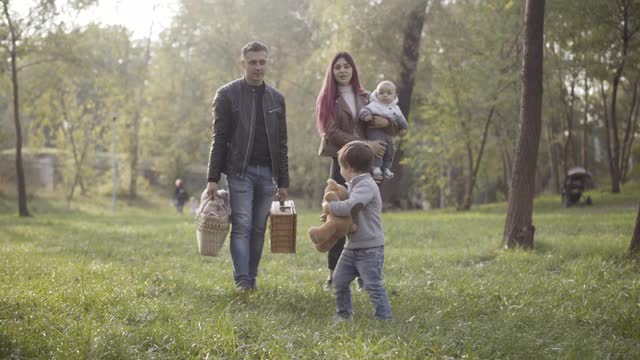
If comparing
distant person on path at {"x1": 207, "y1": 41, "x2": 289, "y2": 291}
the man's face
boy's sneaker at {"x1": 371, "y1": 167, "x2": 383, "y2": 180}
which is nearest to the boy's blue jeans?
boy's sneaker at {"x1": 371, "y1": 167, "x2": 383, "y2": 180}

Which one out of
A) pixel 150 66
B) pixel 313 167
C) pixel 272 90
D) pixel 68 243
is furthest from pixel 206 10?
pixel 272 90

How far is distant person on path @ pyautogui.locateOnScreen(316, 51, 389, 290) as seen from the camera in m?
6.47

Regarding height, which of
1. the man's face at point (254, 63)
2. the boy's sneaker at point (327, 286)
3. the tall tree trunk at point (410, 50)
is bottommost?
the boy's sneaker at point (327, 286)

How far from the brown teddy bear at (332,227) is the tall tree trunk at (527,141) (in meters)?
5.59

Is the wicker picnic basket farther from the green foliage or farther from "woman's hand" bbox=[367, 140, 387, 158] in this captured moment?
the green foliage

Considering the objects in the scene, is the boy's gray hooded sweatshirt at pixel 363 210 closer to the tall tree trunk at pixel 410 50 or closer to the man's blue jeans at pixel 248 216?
the man's blue jeans at pixel 248 216

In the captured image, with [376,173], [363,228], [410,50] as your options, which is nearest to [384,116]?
[376,173]

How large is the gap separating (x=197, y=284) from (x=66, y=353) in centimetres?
304

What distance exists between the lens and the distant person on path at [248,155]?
639cm

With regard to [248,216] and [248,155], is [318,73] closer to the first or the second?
[248,155]

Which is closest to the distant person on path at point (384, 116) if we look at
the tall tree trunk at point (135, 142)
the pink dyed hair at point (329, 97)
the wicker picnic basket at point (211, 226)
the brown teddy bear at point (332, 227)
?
the pink dyed hair at point (329, 97)

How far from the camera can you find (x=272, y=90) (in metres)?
6.67

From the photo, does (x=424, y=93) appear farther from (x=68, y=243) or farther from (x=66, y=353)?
(x=66, y=353)

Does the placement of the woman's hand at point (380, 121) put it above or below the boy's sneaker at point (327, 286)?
above
